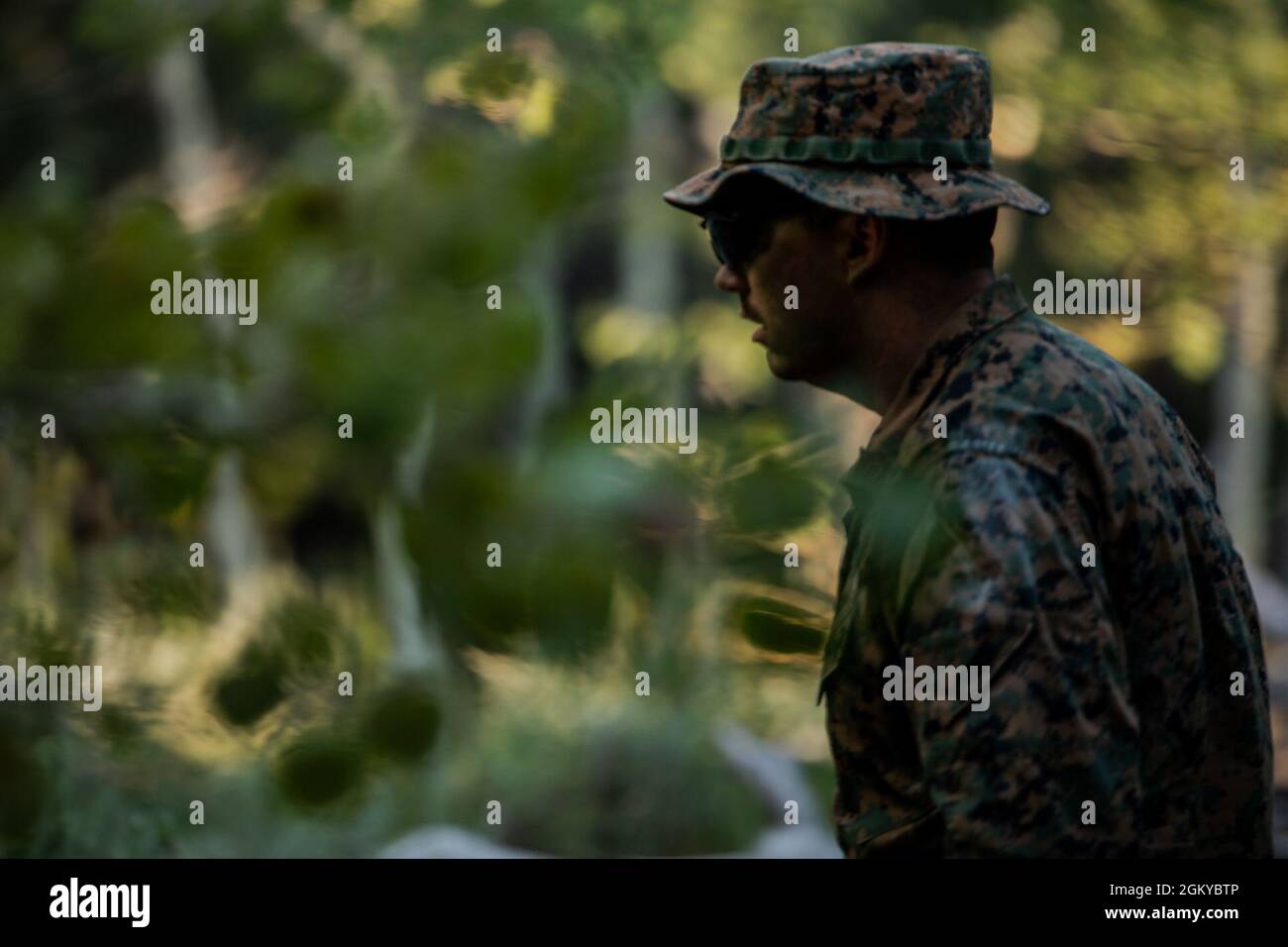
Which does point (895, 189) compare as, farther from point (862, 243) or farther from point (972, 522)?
point (972, 522)

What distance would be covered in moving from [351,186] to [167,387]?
1.38ft

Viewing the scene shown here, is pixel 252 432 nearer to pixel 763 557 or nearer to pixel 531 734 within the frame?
pixel 763 557

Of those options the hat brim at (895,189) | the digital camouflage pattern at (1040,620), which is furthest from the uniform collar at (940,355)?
the hat brim at (895,189)

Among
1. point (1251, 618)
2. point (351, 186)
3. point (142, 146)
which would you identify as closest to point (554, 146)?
point (351, 186)

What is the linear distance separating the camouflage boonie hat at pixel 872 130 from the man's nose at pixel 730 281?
13 cm

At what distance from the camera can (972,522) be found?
1.77 metres

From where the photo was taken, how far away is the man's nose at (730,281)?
2.14 m

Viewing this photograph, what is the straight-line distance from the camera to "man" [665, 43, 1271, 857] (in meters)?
1.74

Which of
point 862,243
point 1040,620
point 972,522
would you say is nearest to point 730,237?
point 862,243

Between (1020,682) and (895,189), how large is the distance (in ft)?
1.98

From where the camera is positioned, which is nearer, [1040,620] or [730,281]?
[1040,620]

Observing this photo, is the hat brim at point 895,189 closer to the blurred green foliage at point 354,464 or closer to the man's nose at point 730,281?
the man's nose at point 730,281

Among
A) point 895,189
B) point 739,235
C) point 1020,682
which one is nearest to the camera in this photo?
point 1020,682

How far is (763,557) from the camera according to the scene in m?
2.79
